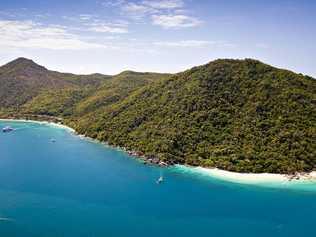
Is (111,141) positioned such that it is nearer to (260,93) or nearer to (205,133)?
(205,133)

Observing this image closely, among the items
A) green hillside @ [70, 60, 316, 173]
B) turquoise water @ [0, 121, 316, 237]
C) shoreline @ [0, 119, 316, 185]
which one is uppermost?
green hillside @ [70, 60, 316, 173]

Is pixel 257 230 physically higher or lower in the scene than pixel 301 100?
lower

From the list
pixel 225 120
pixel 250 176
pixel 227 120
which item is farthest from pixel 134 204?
pixel 227 120

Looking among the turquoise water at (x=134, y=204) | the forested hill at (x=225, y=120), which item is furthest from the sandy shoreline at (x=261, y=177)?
the turquoise water at (x=134, y=204)

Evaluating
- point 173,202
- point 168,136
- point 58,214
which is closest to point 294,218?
point 173,202

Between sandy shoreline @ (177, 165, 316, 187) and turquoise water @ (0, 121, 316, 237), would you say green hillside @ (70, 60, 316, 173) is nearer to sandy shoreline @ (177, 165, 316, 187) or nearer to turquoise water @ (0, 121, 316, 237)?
sandy shoreline @ (177, 165, 316, 187)

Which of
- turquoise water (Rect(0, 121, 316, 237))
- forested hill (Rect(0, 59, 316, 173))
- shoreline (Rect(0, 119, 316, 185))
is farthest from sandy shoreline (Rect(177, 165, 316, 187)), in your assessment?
turquoise water (Rect(0, 121, 316, 237))
